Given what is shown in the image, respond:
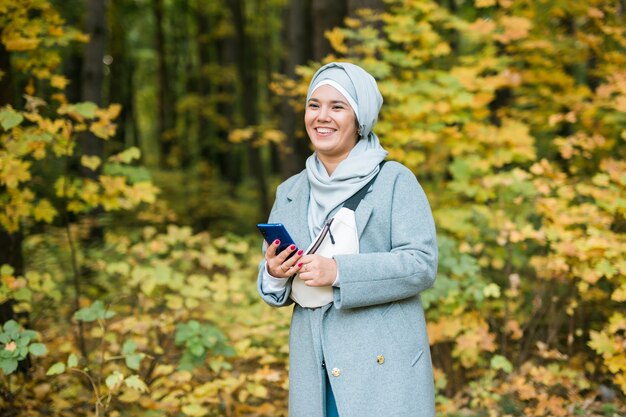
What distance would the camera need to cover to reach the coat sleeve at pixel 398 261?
2.05 metres

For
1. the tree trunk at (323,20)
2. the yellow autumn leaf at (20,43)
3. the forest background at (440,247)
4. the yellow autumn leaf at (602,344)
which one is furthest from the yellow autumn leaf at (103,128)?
the tree trunk at (323,20)

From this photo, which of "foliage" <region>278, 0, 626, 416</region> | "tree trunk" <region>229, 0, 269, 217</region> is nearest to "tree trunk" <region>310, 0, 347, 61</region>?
"foliage" <region>278, 0, 626, 416</region>

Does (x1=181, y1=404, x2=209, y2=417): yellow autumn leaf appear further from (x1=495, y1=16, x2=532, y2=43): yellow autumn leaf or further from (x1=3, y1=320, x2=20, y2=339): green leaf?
(x1=495, y1=16, x2=532, y2=43): yellow autumn leaf

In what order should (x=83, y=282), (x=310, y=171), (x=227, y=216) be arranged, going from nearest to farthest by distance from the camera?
(x=310, y=171) → (x=83, y=282) → (x=227, y=216)

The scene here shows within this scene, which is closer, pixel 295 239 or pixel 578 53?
pixel 295 239

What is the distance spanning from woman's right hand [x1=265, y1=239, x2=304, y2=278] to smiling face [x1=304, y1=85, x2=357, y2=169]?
43cm

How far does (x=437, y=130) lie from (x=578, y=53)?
183cm

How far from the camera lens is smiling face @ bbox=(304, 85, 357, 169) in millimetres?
2184

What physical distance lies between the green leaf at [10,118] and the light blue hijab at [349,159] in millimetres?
1954

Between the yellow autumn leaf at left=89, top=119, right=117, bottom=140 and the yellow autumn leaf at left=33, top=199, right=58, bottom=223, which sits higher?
the yellow autumn leaf at left=89, top=119, right=117, bottom=140

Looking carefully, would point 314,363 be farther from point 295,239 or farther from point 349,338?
point 295,239

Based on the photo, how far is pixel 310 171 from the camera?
2.30 metres

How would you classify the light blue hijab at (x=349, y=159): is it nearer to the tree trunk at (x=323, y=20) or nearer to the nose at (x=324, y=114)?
the nose at (x=324, y=114)

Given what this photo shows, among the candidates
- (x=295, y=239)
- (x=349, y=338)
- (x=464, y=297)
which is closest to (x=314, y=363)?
(x=349, y=338)
